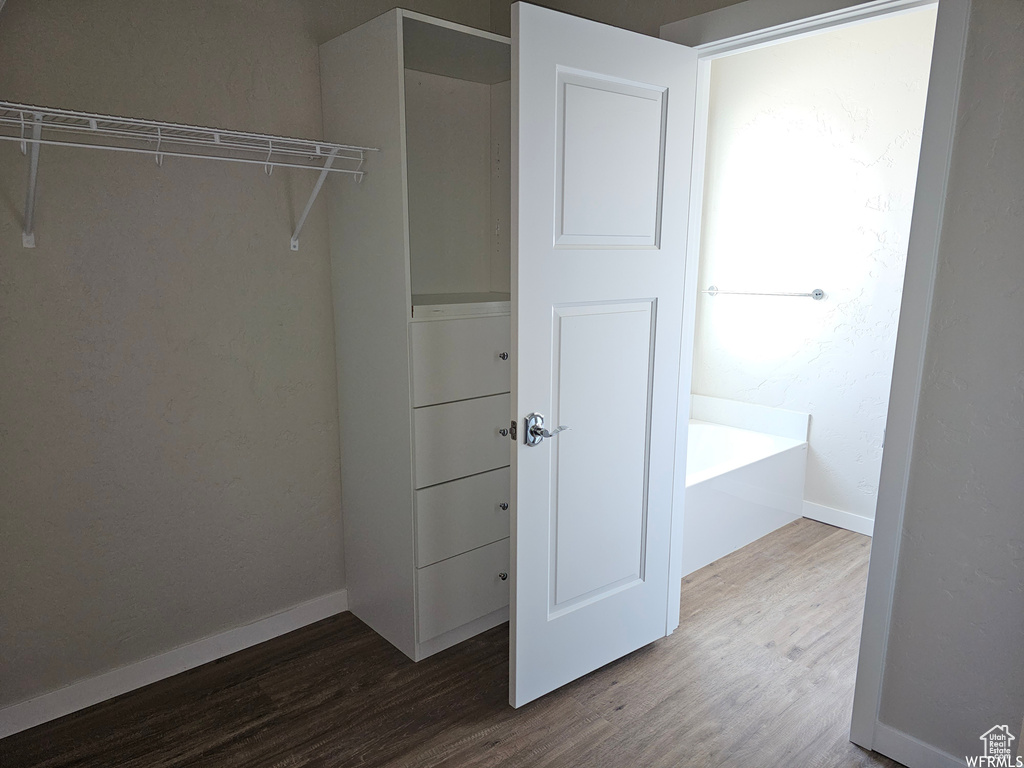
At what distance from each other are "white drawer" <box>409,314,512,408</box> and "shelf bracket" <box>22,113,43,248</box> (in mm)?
989

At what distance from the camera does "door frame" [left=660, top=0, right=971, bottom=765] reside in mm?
1599

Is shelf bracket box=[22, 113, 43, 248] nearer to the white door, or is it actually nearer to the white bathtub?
the white door

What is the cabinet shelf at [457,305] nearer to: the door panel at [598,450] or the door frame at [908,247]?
the door panel at [598,450]

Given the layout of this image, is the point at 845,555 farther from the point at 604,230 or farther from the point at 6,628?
the point at 6,628

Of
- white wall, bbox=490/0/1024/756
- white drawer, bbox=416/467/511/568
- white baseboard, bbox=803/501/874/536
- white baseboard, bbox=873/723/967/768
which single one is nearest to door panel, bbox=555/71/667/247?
white wall, bbox=490/0/1024/756

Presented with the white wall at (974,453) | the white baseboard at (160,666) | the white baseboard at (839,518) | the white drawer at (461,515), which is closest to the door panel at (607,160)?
the white wall at (974,453)

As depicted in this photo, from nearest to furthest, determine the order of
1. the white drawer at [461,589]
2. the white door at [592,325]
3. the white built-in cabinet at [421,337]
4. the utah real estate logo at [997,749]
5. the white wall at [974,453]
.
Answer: the white wall at [974,453]
the utah real estate logo at [997,749]
the white door at [592,325]
the white built-in cabinet at [421,337]
the white drawer at [461,589]

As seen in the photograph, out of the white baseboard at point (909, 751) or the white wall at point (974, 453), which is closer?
the white wall at point (974, 453)

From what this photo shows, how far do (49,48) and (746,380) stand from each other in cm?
319

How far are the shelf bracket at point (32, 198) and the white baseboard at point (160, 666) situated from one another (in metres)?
1.27

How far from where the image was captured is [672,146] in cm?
205

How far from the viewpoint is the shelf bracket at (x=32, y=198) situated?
1.60 meters

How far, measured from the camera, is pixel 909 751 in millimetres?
1850

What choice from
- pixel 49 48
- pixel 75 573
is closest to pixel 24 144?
pixel 49 48
